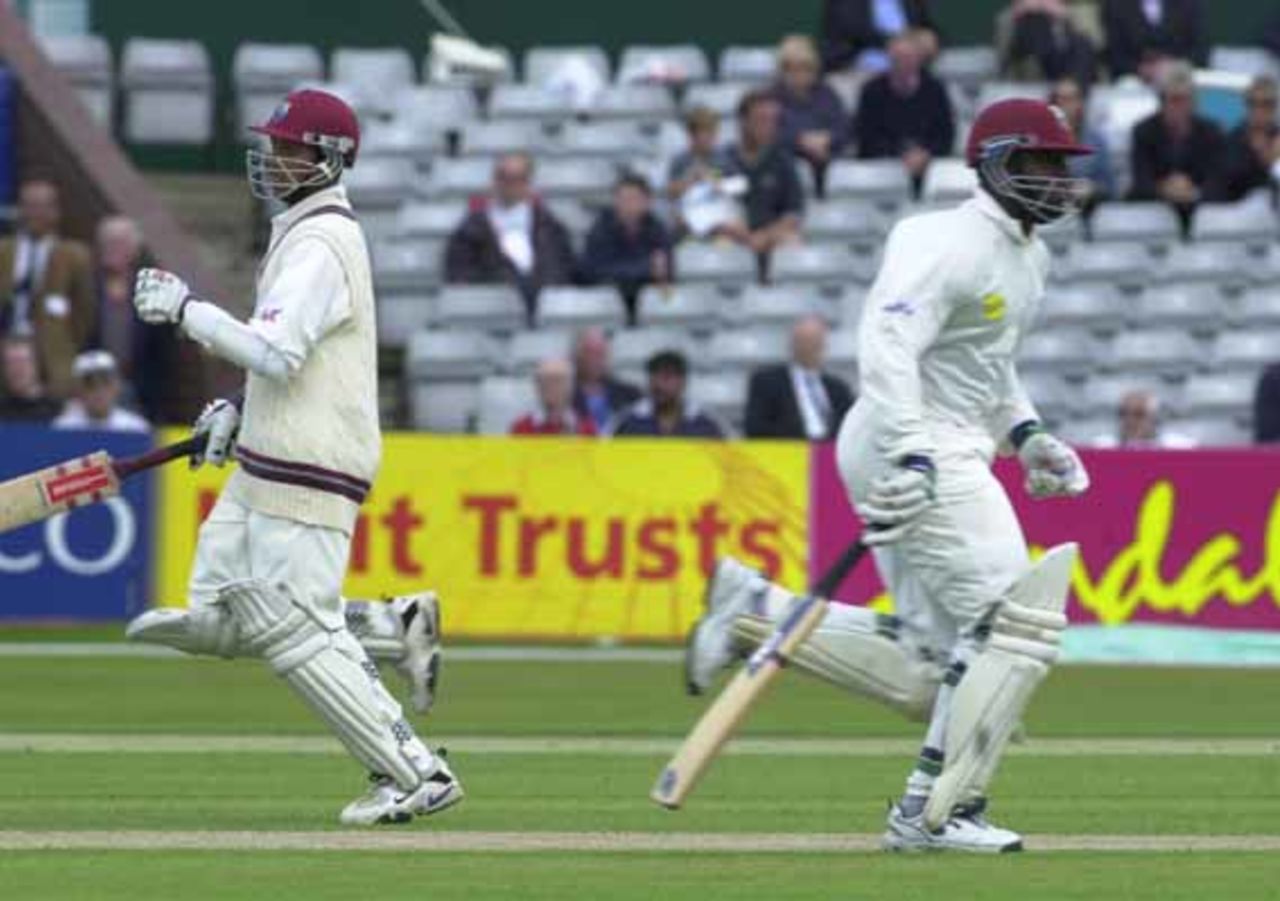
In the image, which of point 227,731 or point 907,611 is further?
point 227,731

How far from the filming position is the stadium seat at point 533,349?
64.6 feet

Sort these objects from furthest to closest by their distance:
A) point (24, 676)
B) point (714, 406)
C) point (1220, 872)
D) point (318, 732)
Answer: point (714, 406) < point (24, 676) < point (318, 732) < point (1220, 872)

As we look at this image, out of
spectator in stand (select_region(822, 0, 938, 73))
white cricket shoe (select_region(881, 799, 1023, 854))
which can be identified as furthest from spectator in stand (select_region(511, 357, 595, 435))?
white cricket shoe (select_region(881, 799, 1023, 854))

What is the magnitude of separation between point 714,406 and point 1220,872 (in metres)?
11.1

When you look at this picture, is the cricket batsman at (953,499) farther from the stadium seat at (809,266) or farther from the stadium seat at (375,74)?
the stadium seat at (375,74)

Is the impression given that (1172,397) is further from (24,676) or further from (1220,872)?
(1220,872)

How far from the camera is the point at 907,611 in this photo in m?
9.34

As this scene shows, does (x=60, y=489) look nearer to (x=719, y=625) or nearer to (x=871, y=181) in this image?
(x=719, y=625)

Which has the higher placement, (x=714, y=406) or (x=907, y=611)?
(x=907, y=611)

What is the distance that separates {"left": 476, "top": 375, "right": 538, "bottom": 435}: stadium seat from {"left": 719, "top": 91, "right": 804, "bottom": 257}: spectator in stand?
1703 mm

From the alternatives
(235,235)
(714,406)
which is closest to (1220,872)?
(714,406)

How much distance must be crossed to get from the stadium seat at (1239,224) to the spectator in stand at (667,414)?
12.3ft

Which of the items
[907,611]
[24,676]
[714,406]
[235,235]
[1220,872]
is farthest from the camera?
[235,235]

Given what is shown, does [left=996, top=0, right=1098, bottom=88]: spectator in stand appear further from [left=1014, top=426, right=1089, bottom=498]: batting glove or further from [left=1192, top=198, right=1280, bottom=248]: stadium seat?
[left=1014, top=426, right=1089, bottom=498]: batting glove
